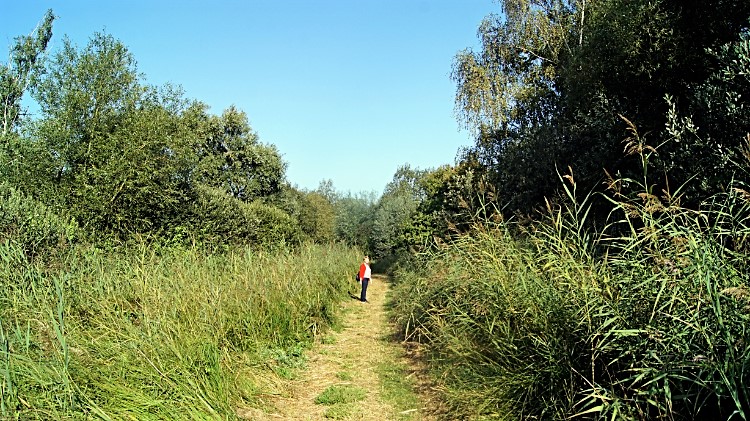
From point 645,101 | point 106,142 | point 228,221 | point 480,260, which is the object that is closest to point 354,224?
point 228,221

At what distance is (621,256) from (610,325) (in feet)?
2.01

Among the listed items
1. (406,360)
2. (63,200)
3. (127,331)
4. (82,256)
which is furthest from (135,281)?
(63,200)

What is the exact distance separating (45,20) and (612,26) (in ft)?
55.4

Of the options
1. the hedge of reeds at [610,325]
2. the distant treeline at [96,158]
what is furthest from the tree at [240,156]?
the hedge of reeds at [610,325]

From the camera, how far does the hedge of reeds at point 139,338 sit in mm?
3674

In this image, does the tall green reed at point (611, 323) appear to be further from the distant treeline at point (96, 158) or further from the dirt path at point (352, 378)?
the distant treeline at point (96, 158)

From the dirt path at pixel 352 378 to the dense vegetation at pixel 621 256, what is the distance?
622mm

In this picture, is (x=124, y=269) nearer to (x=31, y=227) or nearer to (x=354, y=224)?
(x=31, y=227)

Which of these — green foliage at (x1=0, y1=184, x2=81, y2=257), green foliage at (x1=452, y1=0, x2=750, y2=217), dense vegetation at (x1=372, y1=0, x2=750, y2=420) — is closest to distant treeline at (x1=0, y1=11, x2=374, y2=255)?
green foliage at (x1=0, y1=184, x2=81, y2=257)

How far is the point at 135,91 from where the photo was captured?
46.0 feet

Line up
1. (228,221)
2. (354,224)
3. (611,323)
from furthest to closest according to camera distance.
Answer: (354,224) → (228,221) → (611,323)

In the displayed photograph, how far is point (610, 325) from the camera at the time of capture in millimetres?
3793

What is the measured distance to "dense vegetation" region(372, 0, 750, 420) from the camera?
3.10 meters

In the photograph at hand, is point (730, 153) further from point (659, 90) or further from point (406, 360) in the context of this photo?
point (406, 360)
